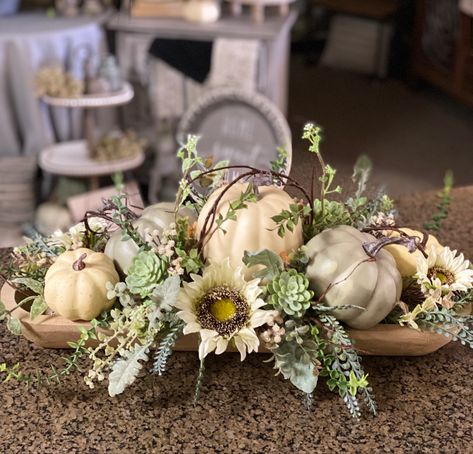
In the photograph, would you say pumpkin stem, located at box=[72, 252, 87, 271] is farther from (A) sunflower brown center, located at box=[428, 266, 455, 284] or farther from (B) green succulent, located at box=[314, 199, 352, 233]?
(A) sunflower brown center, located at box=[428, 266, 455, 284]

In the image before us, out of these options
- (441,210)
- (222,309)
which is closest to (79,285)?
(222,309)

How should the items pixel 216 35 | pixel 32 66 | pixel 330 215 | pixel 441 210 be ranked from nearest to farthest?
pixel 330 215
pixel 441 210
pixel 32 66
pixel 216 35

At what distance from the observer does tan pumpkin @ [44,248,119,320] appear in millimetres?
801

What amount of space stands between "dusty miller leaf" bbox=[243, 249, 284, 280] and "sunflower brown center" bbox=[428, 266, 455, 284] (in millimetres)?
197

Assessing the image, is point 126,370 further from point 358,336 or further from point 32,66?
point 32,66

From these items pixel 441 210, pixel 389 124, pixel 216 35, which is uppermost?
pixel 441 210

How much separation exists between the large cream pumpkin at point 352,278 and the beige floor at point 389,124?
2831 millimetres

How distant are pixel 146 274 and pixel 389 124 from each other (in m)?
4.09

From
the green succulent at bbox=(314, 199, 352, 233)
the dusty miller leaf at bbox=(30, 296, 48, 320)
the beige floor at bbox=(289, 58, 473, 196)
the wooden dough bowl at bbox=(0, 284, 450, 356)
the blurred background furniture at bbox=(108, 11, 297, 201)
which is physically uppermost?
the green succulent at bbox=(314, 199, 352, 233)

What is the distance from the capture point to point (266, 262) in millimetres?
770

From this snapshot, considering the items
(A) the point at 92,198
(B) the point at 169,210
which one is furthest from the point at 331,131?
(B) the point at 169,210

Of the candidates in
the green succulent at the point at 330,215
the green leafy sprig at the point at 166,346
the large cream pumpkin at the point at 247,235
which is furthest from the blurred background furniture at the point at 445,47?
the green leafy sprig at the point at 166,346

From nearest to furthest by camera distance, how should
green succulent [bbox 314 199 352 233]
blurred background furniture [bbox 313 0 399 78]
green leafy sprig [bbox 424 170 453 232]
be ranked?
green succulent [bbox 314 199 352 233]
green leafy sprig [bbox 424 170 453 232]
blurred background furniture [bbox 313 0 399 78]

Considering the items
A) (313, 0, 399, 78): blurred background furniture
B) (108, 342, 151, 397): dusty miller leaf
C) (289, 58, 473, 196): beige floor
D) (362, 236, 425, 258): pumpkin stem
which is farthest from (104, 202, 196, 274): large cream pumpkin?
(313, 0, 399, 78): blurred background furniture
